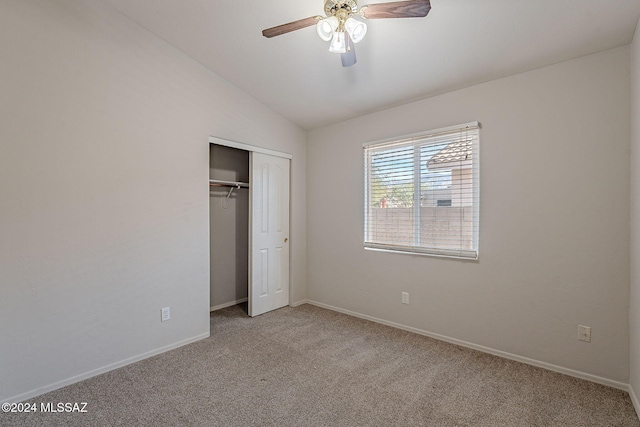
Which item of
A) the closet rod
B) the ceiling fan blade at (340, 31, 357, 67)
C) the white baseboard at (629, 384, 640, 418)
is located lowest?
the white baseboard at (629, 384, 640, 418)

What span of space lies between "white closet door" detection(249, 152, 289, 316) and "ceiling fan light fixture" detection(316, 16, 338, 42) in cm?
202

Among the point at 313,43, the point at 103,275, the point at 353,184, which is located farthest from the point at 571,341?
the point at 103,275

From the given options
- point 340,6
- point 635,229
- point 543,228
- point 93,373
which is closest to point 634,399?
point 635,229

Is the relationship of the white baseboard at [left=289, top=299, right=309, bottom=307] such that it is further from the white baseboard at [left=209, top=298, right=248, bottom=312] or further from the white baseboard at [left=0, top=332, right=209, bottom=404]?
the white baseboard at [left=0, top=332, right=209, bottom=404]

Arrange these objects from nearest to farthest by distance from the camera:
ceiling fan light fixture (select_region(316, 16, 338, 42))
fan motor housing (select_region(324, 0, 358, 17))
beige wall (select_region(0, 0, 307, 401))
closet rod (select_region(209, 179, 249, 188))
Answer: fan motor housing (select_region(324, 0, 358, 17))
ceiling fan light fixture (select_region(316, 16, 338, 42))
beige wall (select_region(0, 0, 307, 401))
closet rod (select_region(209, 179, 249, 188))


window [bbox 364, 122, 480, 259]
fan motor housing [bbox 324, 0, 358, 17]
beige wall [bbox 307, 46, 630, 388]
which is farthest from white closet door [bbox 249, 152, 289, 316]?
fan motor housing [bbox 324, 0, 358, 17]

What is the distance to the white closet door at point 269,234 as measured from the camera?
3.78 m

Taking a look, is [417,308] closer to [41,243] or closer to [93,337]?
[93,337]

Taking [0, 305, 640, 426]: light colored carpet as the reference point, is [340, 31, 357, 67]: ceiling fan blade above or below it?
above

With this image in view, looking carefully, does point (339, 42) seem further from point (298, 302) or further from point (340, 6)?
point (298, 302)

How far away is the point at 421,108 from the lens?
3.23m

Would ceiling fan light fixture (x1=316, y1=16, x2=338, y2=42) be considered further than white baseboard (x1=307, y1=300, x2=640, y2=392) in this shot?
No

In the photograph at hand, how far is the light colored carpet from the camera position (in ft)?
6.35

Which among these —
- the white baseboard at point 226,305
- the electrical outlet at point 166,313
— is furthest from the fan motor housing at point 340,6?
the white baseboard at point 226,305
